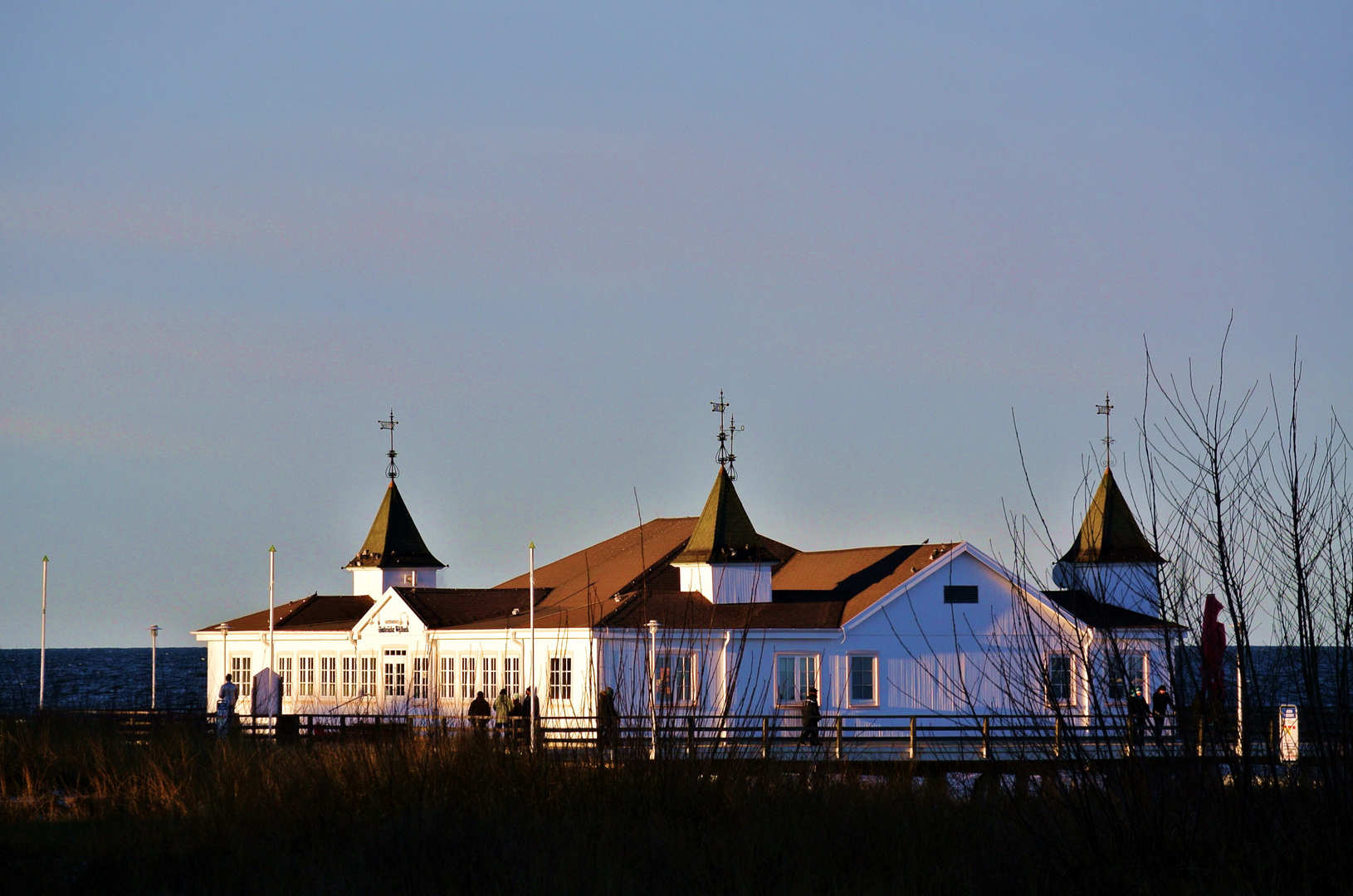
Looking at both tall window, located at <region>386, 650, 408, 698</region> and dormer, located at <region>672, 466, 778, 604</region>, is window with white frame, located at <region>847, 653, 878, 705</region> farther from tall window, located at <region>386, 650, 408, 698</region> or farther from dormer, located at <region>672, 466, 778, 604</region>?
tall window, located at <region>386, 650, 408, 698</region>

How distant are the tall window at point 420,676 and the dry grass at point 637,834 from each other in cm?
2386

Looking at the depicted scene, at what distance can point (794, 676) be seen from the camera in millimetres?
37906

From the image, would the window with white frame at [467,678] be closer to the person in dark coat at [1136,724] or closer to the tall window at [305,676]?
the tall window at [305,676]

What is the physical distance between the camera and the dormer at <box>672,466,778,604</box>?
41.0m

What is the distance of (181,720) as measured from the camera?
2100 cm

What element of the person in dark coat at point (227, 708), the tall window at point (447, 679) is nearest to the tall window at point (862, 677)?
the tall window at point (447, 679)

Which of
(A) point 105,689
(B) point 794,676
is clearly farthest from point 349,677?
(A) point 105,689

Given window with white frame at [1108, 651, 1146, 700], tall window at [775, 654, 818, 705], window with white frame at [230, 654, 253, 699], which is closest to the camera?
Result: window with white frame at [1108, 651, 1146, 700]

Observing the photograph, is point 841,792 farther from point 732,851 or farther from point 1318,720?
point 1318,720

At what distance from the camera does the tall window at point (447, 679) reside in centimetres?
4150

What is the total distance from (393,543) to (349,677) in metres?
7.24

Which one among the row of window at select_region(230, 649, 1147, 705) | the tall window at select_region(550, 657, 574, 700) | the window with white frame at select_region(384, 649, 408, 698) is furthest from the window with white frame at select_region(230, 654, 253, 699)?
the tall window at select_region(550, 657, 574, 700)

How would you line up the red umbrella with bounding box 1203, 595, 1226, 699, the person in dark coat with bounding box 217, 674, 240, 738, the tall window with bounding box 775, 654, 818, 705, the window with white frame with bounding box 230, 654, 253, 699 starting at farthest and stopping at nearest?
the window with white frame with bounding box 230, 654, 253, 699 → the tall window with bounding box 775, 654, 818, 705 → the person in dark coat with bounding box 217, 674, 240, 738 → the red umbrella with bounding box 1203, 595, 1226, 699

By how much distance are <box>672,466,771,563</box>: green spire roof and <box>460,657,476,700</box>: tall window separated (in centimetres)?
580
